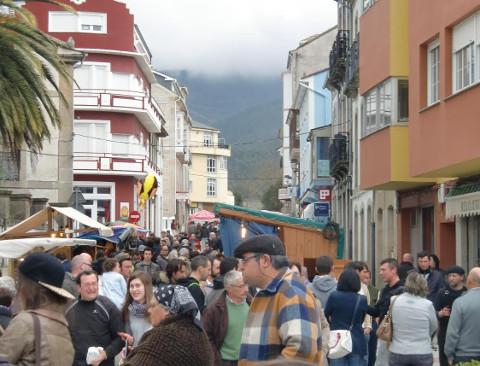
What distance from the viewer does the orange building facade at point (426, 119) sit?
63.9 feet

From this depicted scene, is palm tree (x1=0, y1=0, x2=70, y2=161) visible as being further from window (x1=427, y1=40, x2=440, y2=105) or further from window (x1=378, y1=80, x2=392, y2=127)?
window (x1=378, y1=80, x2=392, y2=127)

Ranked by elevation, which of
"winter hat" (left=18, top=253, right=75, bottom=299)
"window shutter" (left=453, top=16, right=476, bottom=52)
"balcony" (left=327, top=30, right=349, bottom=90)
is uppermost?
"balcony" (left=327, top=30, right=349, bottom=90)

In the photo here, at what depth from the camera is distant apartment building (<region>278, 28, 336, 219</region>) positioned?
53.3 meters

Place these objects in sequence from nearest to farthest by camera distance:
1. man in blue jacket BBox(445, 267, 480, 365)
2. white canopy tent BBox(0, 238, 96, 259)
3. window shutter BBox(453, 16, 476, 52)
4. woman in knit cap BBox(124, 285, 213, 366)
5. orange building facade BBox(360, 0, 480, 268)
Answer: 1. woman in knit cap BBox(124, 285, 213, 366)
2. man in blue jacket BBox(445, 267, 480, 365)
3. white canopy tent BBox(0, 238, 96, 259)
4. window shutter BBox(453, 16, 476, 52)
5. orange building facade BBox(360, 0, 480, 268)

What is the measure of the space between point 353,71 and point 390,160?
11357 mm

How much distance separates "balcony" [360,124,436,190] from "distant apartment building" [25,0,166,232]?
3322 centimetres

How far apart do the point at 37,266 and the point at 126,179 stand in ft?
184

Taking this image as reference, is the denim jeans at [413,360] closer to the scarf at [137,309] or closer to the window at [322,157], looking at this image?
the scarf at [137,309]

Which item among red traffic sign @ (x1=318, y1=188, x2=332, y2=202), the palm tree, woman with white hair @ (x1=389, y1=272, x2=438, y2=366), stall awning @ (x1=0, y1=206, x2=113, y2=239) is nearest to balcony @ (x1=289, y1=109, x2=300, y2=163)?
red traffic sign @ (x1=318, y1=188, x2=332, y2=202)

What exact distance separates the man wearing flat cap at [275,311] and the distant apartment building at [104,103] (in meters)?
52.4

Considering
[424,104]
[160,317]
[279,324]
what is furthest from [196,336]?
[424,104]

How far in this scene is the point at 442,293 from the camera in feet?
45.4

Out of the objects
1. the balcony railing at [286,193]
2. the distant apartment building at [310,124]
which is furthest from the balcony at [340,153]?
the balcony railing at [286,193]

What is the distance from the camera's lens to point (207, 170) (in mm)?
139375
